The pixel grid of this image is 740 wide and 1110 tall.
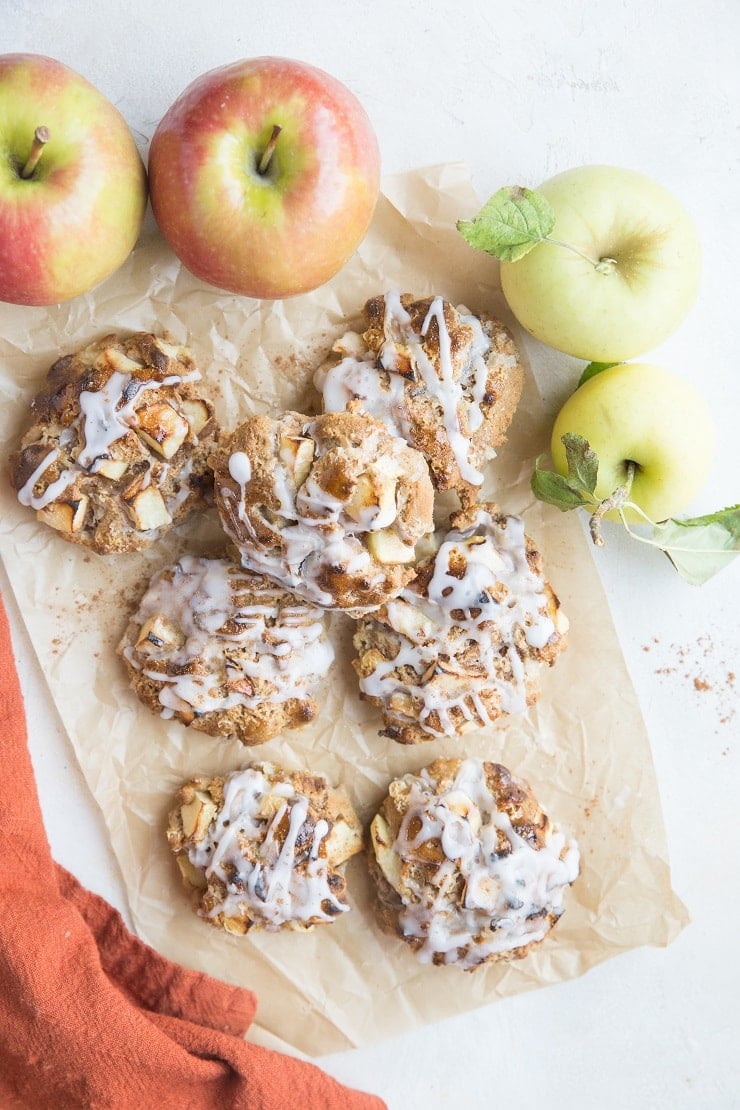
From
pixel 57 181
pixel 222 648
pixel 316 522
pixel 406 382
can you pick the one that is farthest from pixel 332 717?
pixel 57 181

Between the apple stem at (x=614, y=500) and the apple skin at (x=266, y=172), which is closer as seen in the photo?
the apple skin at (x=266, y=172)

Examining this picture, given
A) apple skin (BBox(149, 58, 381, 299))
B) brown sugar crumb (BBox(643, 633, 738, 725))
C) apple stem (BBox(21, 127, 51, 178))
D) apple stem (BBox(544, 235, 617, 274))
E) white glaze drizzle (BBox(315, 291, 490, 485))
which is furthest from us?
brown sugar crumb (BBox(643, 633, 738, 725))

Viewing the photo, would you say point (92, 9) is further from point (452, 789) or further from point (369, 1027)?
point (369, 1027)

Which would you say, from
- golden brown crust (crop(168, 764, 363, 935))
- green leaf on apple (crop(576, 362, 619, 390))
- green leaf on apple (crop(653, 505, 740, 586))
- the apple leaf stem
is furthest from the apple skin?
golden brown crust (crop(168, 764, 363, 935))

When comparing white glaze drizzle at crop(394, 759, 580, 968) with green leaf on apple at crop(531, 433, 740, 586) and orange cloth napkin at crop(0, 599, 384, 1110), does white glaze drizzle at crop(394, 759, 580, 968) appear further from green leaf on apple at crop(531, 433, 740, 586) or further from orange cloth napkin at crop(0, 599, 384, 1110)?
green leaf on apple at crop(531, 433, 740, 586)

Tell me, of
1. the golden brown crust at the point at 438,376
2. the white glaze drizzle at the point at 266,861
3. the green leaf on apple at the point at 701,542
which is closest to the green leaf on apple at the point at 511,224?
the golden brown crust at the point at 438,376

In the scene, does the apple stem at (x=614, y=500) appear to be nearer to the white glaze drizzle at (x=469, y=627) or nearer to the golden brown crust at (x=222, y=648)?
the white glaze drizzle at (x=469, y=627)
